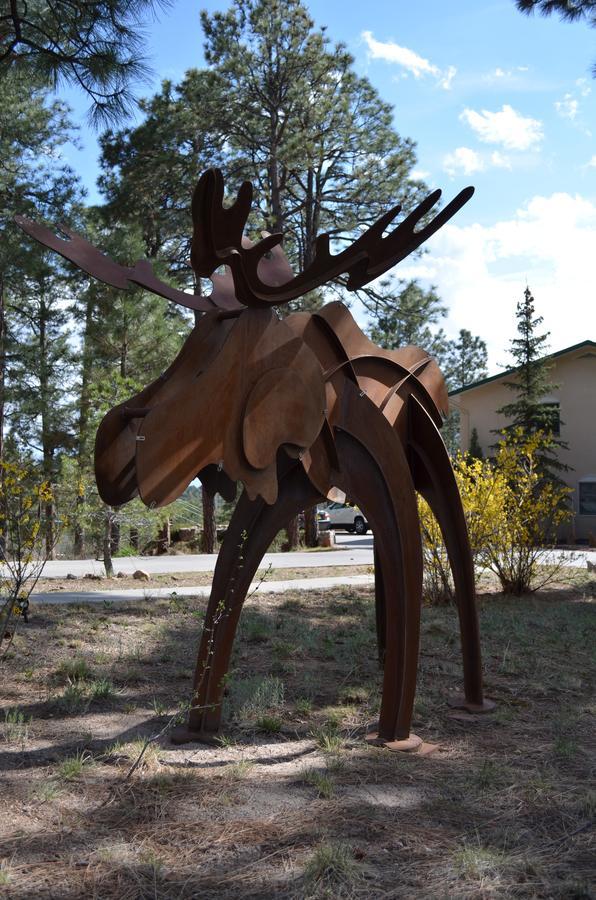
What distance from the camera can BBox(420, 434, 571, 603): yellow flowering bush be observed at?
8945 millimetres

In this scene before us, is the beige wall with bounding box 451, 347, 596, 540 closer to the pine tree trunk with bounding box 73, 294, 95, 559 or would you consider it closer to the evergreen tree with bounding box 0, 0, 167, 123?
the pine tree trunk with bounding box 73, 294, 95, 559

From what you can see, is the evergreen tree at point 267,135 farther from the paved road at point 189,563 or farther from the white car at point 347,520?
the white car at point 347,520

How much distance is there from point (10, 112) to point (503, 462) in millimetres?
13766

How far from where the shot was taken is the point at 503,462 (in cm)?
965

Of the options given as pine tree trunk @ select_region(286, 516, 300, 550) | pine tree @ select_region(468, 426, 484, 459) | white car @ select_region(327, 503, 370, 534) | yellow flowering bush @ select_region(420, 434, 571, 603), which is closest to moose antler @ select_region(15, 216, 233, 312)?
yellow flowering bush @ select_region(420, 434, 571, 603)

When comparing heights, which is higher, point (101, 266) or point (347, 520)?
point (101, 266)

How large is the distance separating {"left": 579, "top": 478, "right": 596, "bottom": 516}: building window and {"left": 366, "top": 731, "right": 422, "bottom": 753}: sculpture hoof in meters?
21.7

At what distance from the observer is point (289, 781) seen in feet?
12.0

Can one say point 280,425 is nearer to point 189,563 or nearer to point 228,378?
point 228,378

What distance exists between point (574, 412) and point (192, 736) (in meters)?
23.0

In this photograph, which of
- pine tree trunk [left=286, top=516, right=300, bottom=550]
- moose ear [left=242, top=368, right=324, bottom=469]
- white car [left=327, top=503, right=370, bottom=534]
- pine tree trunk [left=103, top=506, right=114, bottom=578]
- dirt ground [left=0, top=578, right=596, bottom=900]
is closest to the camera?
dirt ground [left=0, top=578, right=596, bottom=900]

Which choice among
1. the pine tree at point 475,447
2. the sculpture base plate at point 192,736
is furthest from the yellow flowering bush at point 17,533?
the pine tree at point 475,447

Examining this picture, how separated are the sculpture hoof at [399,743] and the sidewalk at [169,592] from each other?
11.4 feet

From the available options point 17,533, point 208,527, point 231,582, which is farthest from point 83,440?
point 231,582
